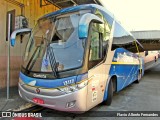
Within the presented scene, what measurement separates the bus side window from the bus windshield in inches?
13.3

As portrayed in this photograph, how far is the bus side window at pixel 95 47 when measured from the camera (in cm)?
470

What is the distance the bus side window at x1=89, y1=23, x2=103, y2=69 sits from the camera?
15.4 ft

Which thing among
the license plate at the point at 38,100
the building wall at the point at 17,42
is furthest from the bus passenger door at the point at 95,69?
the building wall at the point at 17,42

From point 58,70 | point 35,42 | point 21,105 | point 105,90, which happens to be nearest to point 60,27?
point 35,42

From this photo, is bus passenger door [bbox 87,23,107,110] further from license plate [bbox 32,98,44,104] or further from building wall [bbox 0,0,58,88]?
building wall [bbox 0,0,58,88]

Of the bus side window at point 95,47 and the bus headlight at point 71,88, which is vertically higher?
the bus side window at point 95,47

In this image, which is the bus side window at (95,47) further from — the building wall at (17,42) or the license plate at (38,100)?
the building wall at (17,42)

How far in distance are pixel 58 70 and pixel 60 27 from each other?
122 cm

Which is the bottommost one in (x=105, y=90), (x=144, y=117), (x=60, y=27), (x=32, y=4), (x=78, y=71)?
(x=144, y=117)

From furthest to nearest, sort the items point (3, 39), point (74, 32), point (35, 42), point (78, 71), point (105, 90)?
point (3, 39) < point (105, 90) < point (35, 42) < point (74, 32) < point (78, 71)

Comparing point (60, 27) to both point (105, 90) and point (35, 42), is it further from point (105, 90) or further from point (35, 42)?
point (105, 90)

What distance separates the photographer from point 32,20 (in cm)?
976

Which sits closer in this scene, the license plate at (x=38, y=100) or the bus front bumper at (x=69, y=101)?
the bus front bumper at (x=69, y=101)

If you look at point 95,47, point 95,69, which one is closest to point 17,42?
point 95,47
